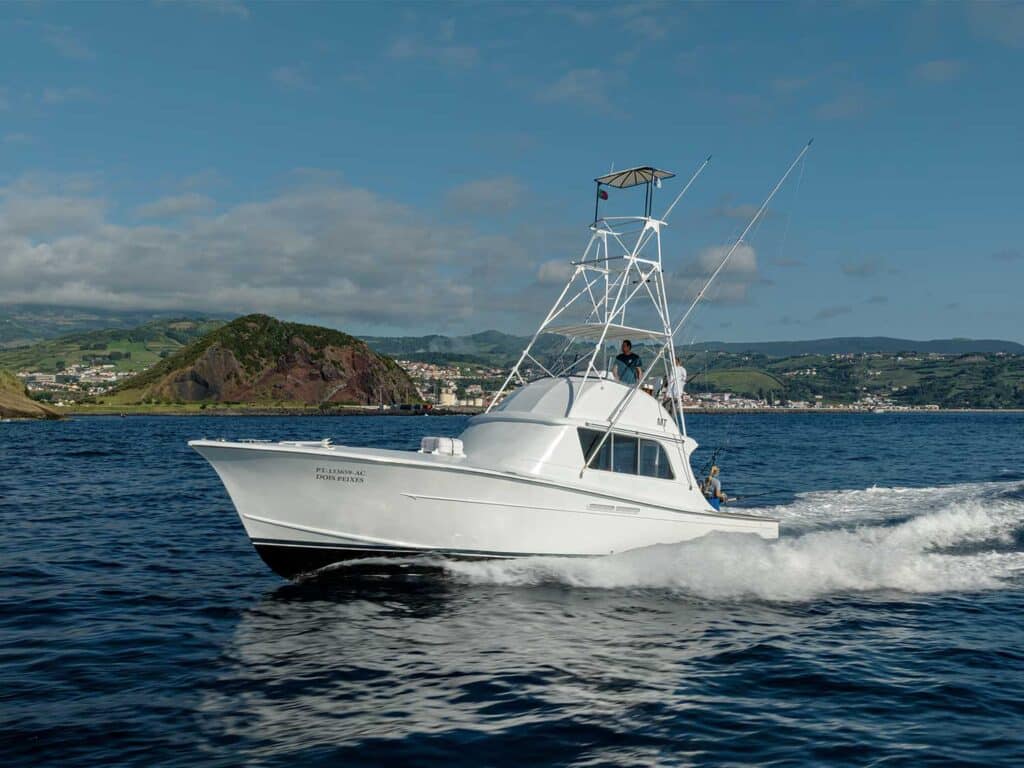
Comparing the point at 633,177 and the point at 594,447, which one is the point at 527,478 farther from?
the point at 633,177

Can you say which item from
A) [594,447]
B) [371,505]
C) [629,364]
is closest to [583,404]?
[594,447]

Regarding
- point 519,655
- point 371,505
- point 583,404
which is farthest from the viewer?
point 583,404

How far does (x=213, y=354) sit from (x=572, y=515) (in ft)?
552

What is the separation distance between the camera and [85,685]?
8.69 meters

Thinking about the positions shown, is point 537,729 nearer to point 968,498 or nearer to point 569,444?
point 569,444

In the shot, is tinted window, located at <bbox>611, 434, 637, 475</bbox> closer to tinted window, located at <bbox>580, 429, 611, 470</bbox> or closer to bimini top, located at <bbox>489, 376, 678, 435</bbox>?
tinted window, located at <bbox>580, 429, 611, 470</bbox>

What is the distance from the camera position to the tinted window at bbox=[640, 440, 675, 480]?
51.5 ft

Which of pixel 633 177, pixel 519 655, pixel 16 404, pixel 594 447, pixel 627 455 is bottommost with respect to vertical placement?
pixel 519 655

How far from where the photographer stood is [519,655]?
10148mm

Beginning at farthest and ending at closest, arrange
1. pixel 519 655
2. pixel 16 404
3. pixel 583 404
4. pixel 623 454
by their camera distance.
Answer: pixel 16 404 < pixel 623 454 < pixel 583 404 < pixel 519 655

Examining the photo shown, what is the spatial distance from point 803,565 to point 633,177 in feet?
28.0

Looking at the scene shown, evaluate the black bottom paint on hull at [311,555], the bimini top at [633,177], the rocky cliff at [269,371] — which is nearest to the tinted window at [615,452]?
the black bottom paint on hull at [311,555]

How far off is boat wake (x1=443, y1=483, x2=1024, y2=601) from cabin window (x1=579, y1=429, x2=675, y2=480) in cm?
152

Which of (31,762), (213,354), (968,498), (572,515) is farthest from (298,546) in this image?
(213,354)
